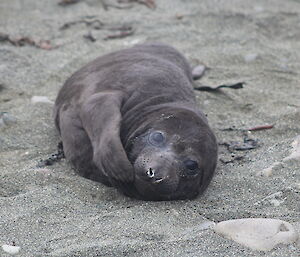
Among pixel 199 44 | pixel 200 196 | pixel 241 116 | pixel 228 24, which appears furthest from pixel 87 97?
pixel 228 24

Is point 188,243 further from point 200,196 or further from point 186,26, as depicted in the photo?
point 186,26

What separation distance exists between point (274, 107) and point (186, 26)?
2204mm

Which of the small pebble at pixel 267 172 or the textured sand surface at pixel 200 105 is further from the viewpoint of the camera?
the small pebble at pixel 267 172

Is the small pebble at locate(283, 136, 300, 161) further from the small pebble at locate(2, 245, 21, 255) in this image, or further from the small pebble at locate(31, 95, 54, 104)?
the small pebble at locate(31, 95, 54, 104)

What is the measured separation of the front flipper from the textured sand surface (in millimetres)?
163

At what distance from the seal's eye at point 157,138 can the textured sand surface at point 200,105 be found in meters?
0.35

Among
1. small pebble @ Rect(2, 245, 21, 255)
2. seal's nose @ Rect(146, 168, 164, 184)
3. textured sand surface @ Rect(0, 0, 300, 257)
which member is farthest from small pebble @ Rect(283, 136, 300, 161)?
small pebble @ Rect(2, 245, 21, 255)

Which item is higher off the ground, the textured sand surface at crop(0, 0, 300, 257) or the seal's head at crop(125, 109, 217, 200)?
the seal's head at crop(125, 109, 217, 200)

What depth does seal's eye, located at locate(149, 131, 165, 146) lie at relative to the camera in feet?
13.0

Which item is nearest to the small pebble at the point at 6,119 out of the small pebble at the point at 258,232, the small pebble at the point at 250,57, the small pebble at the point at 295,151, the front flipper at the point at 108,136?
the front flipper at the point at 108,136

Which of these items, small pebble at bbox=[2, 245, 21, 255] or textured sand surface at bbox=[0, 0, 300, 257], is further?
textured sand surface at bbox=[0, 0, 300, 257]

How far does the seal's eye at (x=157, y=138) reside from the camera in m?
3.96

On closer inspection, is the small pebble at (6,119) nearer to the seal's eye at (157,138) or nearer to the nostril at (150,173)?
the seal's eye at (157,138)

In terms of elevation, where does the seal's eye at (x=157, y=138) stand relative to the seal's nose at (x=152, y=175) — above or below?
above
